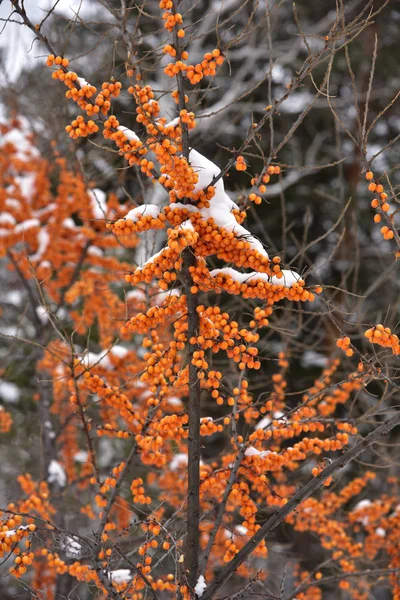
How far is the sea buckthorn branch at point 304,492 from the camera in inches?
114

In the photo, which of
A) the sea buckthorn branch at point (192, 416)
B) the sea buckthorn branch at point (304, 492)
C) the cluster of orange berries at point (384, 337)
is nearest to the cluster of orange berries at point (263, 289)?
the sea buckthorn branch at point (192, 416)

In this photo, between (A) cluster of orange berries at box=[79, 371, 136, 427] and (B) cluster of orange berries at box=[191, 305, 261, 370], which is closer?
(B) cluster of orange berries at box=[191, 305, 261, 370]

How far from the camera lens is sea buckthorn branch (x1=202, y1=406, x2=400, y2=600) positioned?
2.91 meters

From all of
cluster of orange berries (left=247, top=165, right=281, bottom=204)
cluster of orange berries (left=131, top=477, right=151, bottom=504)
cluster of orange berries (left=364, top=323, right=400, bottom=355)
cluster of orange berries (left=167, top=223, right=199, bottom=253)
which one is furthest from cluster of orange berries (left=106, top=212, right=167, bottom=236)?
cluster of orange berries (left=131, top=477, right=151, bottom=504)

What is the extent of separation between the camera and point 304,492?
3.05 metres

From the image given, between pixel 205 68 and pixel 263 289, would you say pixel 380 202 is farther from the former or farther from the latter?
pixel 205 68

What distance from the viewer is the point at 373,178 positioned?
296 centimetres

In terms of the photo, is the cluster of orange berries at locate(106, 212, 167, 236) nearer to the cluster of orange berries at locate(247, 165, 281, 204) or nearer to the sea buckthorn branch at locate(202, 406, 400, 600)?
the cluster of orange berries at locate(247, 165, 281, 204)

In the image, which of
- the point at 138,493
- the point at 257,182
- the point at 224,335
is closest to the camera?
the point at 224,335

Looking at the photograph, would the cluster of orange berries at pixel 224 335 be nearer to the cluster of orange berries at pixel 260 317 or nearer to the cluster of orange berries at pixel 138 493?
the cluster of orange berries at pixel 260 317

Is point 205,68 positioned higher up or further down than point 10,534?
higher up

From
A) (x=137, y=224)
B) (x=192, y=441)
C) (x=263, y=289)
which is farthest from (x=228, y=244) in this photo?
(x=192, y=441)

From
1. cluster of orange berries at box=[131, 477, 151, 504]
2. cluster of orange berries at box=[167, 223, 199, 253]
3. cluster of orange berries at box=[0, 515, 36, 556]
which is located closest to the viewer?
cluster of orange berries at box=[167, 223, 199, 253]

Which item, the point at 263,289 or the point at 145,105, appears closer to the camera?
the point at 263,289
